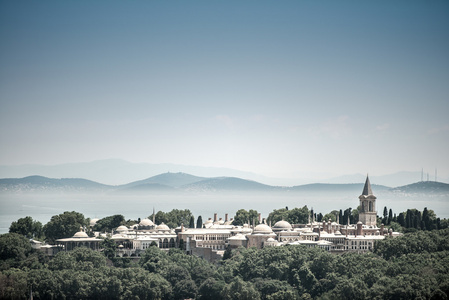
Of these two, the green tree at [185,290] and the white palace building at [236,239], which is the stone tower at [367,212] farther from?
the green tree at [185,290]

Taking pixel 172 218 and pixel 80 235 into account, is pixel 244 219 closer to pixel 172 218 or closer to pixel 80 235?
pixel 172 218

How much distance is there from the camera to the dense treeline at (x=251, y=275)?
50.2m

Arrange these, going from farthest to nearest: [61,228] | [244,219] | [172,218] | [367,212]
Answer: [172,218]
[244,219]
[367,212]
[61,228]

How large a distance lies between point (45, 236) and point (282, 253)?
2679 cm

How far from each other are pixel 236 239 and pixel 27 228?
2070 centimetres


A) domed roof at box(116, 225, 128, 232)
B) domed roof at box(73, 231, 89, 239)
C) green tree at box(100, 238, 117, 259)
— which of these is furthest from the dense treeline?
domed roof at box(116, 225, 128, 232)

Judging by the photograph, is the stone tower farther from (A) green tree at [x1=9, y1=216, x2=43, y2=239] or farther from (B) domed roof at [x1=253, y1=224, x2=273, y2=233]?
(A) green tree at [x1=9, y1=216, x2=43, y2=239]

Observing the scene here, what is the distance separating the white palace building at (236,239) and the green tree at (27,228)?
582cm

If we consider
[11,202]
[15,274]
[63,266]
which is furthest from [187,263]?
[11,202]

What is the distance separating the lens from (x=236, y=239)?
226ft

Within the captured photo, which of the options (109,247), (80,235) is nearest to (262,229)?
(109,247)

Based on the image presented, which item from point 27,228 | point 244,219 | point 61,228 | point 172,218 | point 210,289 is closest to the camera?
point 210,289

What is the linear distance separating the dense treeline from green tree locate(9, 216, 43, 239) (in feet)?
38.4

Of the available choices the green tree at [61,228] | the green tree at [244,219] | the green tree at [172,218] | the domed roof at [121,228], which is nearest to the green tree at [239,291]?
the domed roof at [121,228]
